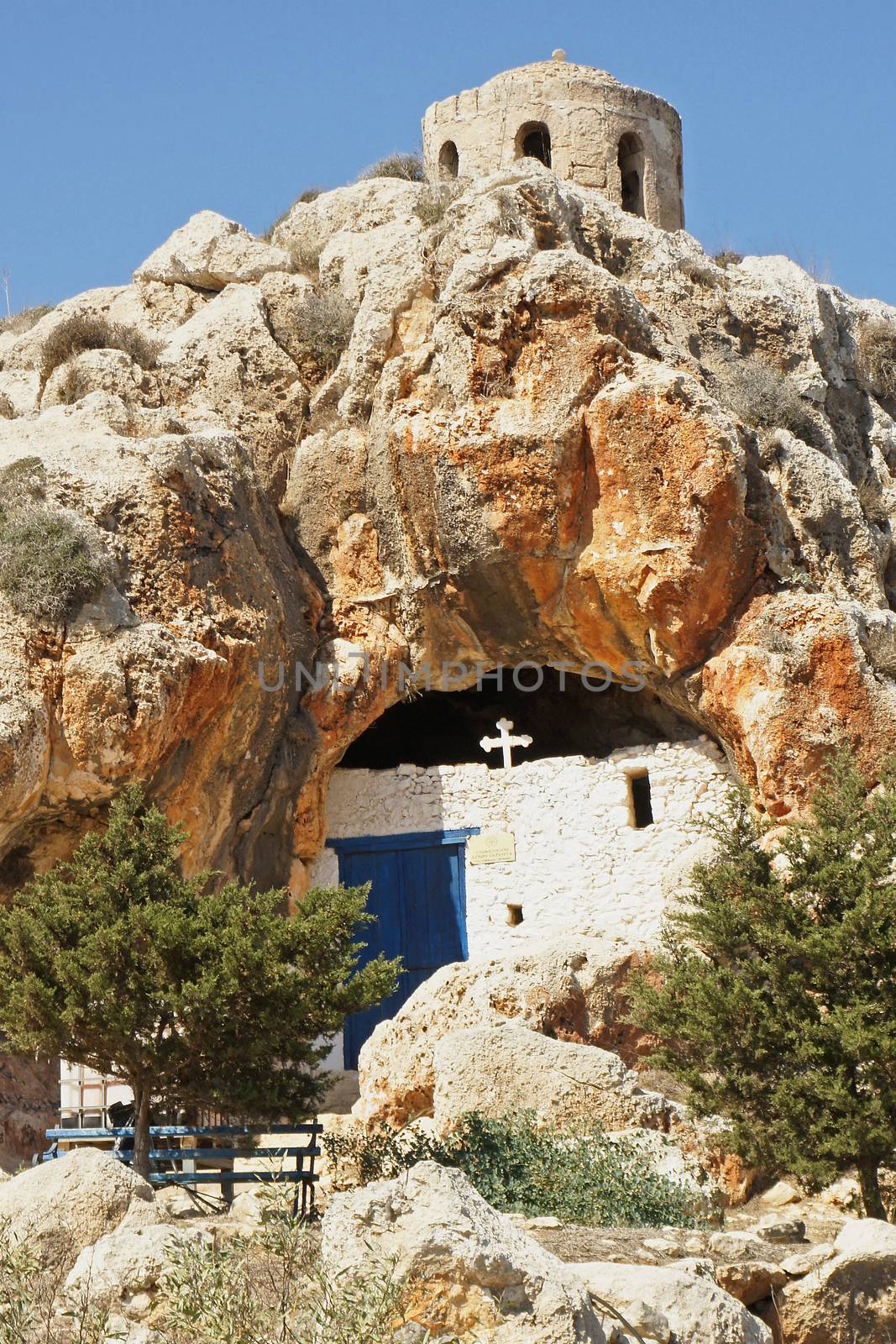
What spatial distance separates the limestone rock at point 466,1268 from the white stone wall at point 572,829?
9655 mm

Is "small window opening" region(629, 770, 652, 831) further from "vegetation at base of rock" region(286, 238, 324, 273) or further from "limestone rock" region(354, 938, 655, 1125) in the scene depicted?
"vegetation at base of rock" region(286, 238, 324, 273)

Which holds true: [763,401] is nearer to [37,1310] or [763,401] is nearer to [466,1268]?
[466,1268]

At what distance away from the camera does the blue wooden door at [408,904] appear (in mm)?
16984

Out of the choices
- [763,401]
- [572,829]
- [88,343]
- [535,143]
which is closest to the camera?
[572,829]

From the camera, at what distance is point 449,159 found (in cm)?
2222

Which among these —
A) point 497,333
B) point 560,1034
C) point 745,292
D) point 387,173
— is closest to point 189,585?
point 497,333

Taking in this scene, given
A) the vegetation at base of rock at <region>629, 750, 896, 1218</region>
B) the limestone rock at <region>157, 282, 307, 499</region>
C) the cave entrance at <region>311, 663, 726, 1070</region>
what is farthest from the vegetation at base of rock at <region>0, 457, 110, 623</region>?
the vegetation at base of rock at <region>629, 750, 896, 1218</region>

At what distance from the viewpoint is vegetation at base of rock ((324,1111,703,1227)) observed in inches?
381

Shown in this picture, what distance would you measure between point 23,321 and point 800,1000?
16317 millimetres

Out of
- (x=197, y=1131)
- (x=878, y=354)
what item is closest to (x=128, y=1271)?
(x=197, y=1131)

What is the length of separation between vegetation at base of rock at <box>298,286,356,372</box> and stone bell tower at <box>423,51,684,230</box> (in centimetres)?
321

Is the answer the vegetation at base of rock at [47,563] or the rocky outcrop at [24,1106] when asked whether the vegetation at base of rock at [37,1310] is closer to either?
the rocky outcrop at [24,1106]

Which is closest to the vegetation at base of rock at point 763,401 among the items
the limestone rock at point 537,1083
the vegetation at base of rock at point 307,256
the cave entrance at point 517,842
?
the cave entrance at point 517,842

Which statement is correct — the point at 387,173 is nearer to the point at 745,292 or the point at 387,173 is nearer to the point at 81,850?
the point at 745,292
